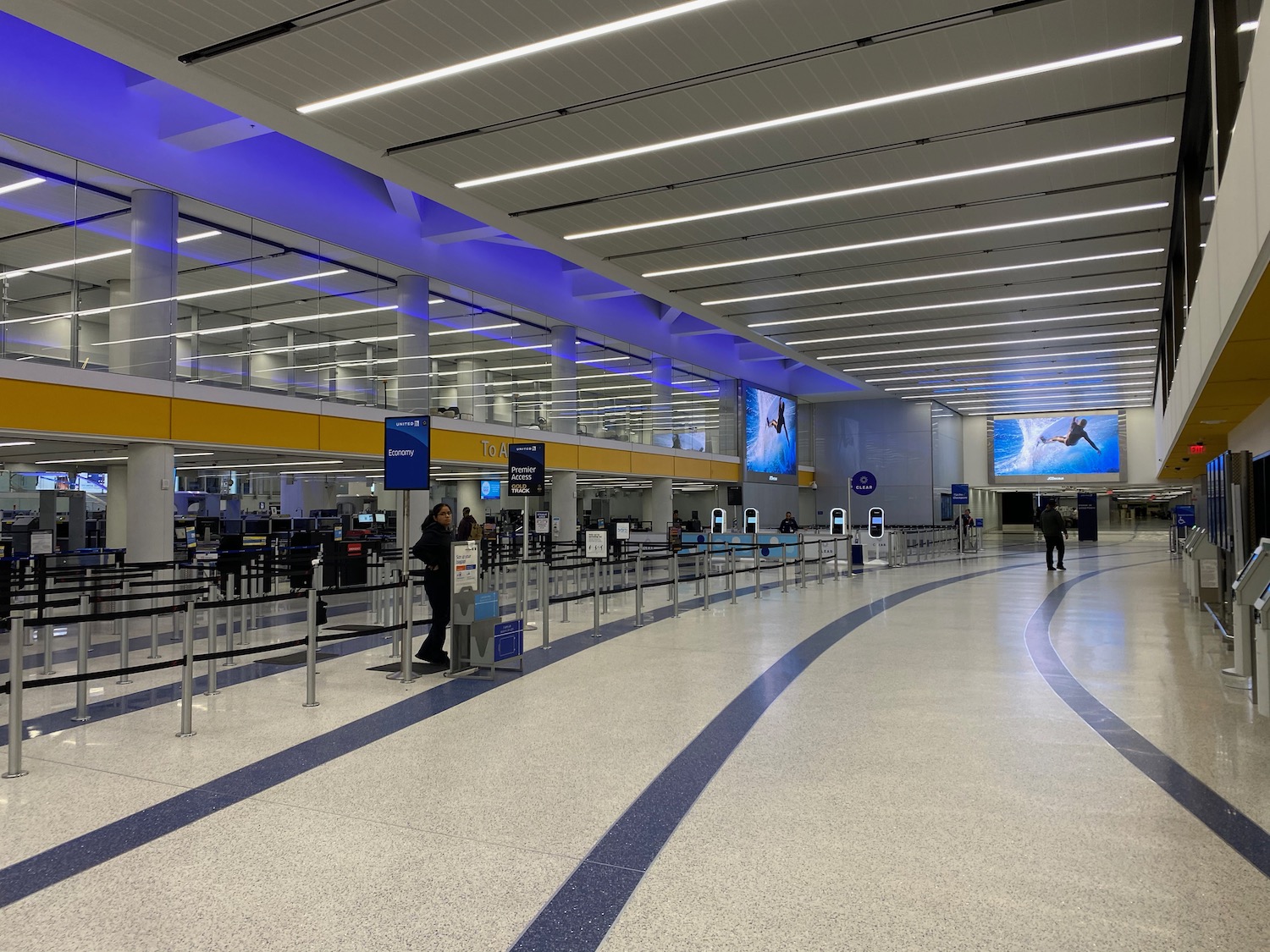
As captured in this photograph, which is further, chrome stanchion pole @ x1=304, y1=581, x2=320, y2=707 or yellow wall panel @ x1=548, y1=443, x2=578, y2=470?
yellow wall panel @ x1=548, y1=443, x2=578, y2=470

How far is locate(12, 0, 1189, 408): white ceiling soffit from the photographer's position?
Answer: 7.16 metres

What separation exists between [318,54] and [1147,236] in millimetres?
11798

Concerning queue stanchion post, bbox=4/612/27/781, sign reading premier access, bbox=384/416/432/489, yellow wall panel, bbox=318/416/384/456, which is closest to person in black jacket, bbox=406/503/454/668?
sign reading premier access, bbox=384/416/432/489

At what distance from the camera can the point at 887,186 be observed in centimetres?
1091

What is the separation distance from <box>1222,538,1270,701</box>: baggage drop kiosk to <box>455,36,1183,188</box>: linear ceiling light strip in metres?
4.53

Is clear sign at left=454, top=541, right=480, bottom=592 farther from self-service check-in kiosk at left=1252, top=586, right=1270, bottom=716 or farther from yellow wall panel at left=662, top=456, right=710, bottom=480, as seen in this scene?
yellow wall panel at left=662, top=456, right=710, bottom=480

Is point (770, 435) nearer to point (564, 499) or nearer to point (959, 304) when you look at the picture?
point (564, 499)

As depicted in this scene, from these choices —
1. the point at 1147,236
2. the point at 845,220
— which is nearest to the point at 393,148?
the point at 845,220

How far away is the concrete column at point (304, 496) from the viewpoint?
35.5 meters

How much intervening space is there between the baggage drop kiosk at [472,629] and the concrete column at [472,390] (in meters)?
13.1

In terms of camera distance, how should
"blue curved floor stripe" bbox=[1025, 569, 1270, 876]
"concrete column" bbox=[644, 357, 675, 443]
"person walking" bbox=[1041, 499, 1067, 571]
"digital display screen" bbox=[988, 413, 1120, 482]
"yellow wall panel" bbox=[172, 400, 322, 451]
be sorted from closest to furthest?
"blue curved floor stripe" bbox=[1025, 569, 1270, 876]
"yellow wall panel" bbox=[172, 400, 322, 451]
"person walking" bbox=[1041, 499, 1067, 571]
"concrete column" bbox=[644, 357, 675, 443]
"digital display screen" bbox=[988, 413, 1120, 482]

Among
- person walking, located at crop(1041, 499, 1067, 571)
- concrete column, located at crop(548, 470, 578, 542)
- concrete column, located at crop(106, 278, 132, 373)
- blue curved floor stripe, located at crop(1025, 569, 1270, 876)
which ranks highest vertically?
concrete column, located at crop(106, 278, 132, 373)

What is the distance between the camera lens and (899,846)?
3.66 m

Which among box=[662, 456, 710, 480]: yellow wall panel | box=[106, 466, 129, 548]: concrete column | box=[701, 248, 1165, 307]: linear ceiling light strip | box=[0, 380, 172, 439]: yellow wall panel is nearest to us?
box=[0, 380, 172, 439]: yellow wall panel
